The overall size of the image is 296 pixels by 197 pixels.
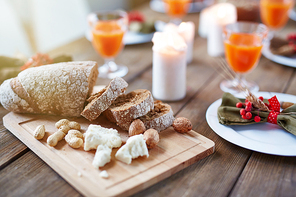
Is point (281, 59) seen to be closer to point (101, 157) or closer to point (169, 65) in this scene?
point (169, 65)

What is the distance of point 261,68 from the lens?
195 centimetres

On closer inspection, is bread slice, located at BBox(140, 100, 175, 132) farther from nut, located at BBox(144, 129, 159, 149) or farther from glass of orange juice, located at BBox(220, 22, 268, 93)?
glass of orange juice, located at BBox(220, 22, 268, 93)

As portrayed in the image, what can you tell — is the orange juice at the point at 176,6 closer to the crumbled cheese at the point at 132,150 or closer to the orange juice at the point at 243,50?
the orange juice at the point at 243,50

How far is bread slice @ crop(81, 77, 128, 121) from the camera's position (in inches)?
46.5

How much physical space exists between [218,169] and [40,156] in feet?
2.25

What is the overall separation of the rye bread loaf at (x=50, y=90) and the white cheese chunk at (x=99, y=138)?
24cm

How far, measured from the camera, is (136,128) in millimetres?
1108

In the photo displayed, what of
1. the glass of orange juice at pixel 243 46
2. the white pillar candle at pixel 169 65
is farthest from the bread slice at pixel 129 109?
the glass of orange juice at pixel 243 46

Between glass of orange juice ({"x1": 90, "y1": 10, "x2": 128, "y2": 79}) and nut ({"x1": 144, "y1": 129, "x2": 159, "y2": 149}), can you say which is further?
glass of orange juice ({"x1": 90, "y1": 10, "x2": 128, "y2": 79})

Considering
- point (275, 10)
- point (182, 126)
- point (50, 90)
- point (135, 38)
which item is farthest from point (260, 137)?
point (275, 10)

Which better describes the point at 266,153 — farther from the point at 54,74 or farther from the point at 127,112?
the point at 54,74

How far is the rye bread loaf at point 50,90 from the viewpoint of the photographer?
124cm

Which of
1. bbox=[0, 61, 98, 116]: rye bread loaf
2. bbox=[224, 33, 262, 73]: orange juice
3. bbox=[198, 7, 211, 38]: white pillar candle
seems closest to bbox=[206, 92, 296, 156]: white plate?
bbox=[224, 33, 262, 73]: orange juice

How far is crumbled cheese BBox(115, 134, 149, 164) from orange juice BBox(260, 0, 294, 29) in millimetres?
1925
